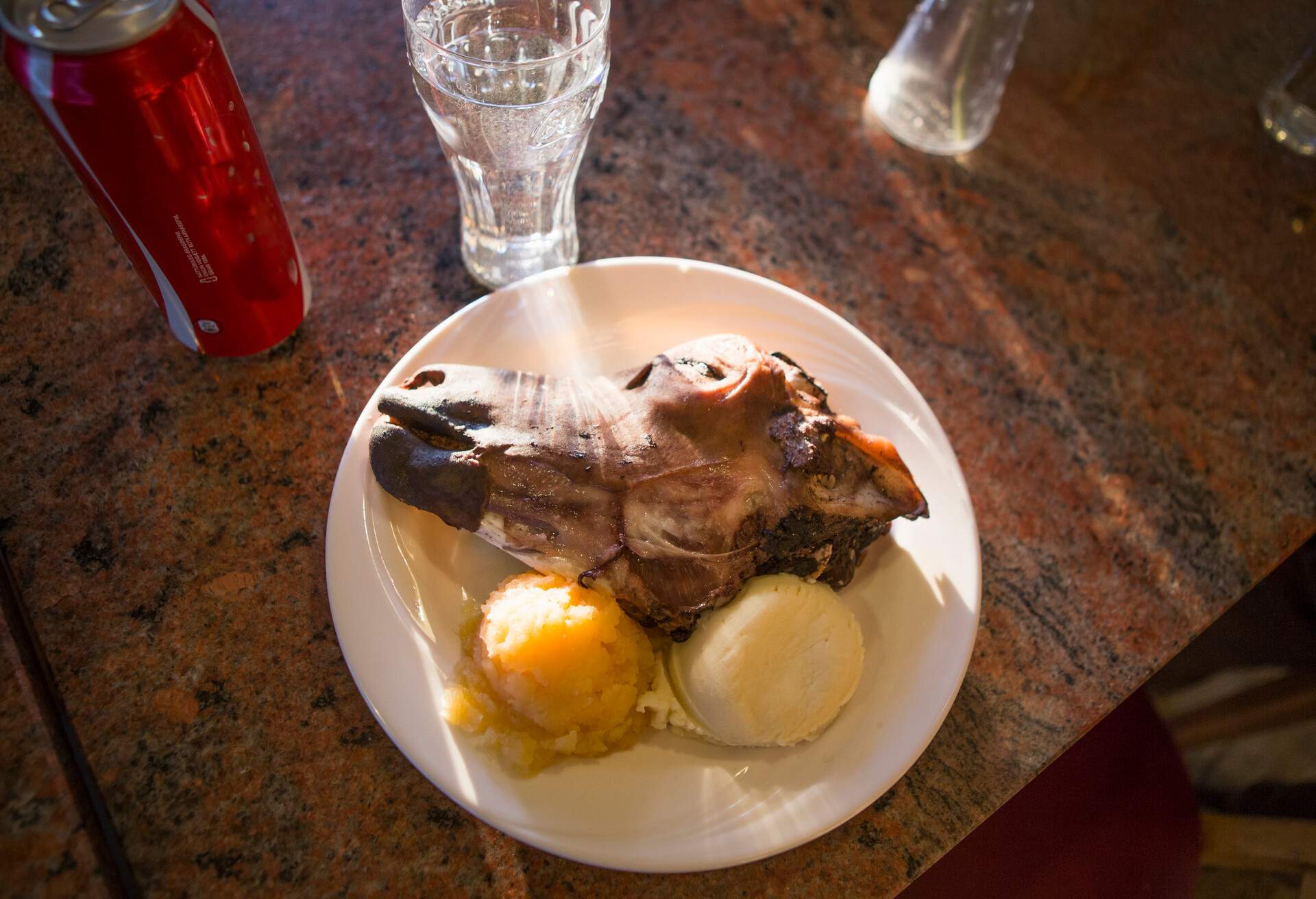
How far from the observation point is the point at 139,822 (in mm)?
721

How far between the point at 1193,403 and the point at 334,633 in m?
1.06

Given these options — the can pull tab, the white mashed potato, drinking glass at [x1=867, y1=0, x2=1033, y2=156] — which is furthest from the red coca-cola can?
drinking glass at [x1=867, y1=0, x2=1033, y2=156]

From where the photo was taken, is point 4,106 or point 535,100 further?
point 4,106

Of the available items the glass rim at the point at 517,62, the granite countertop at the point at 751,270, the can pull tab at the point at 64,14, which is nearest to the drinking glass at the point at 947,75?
the granite countertop at the point at 751,270

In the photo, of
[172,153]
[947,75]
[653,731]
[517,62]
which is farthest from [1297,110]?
[172,153]

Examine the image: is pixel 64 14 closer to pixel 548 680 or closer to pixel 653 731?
pixel 548 680

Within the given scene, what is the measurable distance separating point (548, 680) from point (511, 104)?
55 centimetres

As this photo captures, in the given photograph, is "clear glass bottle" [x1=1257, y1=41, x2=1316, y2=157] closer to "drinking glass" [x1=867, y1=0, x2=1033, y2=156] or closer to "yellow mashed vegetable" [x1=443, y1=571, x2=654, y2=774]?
"drinking glass" [x1=867, y1=0, x2=1033, y2=156]

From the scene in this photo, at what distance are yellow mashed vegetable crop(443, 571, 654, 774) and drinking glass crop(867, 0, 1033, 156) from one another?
Result: 36.5 inches

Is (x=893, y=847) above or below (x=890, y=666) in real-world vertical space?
below

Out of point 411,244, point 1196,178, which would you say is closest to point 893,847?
point 411,244

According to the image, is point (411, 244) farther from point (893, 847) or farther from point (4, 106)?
point (893, 847)

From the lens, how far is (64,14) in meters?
0.61

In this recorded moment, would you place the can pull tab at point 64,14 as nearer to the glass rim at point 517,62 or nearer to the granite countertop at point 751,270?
the glass rim at point 517,62
